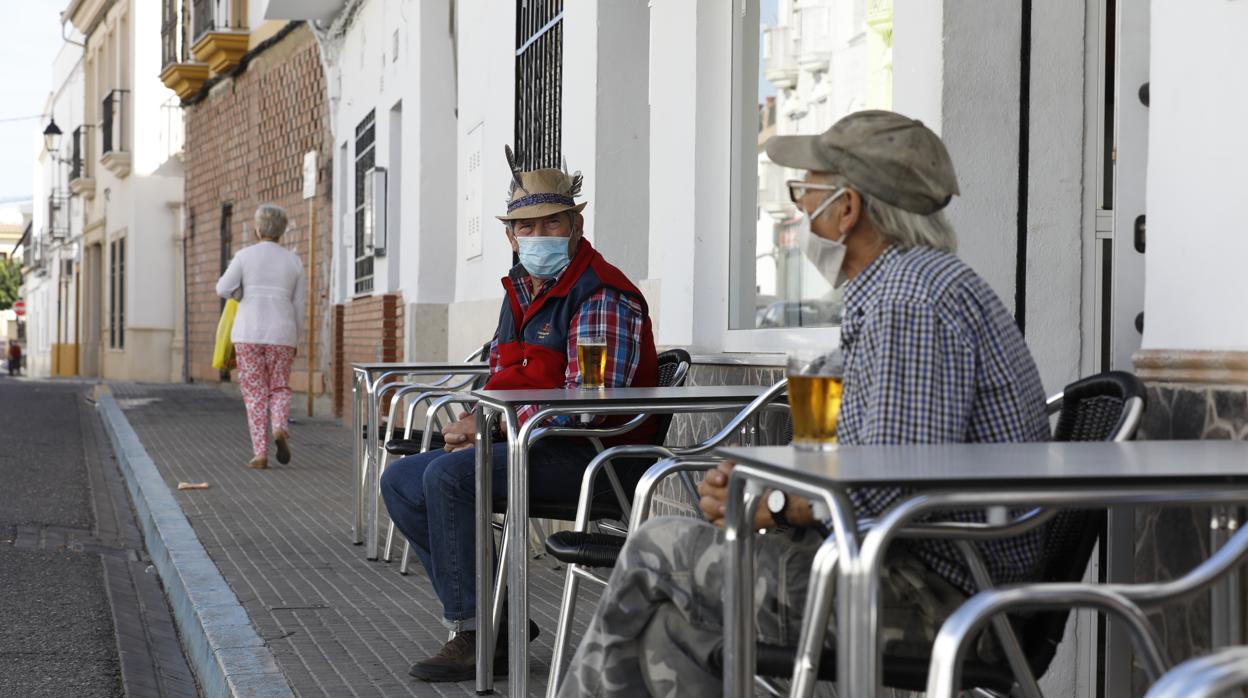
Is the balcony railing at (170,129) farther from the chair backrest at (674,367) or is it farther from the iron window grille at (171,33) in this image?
the chair backrest at (674,367)

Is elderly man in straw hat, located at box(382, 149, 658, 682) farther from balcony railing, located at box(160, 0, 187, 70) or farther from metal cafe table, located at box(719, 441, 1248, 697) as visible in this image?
balcony railing, located at box(160, 0, 187, 70)

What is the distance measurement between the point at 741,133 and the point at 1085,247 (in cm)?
233

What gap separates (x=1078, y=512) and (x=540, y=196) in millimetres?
2753

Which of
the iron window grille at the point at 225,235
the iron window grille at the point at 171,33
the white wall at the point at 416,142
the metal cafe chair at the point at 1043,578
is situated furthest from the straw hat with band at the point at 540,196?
the iron window grille at the point at 171,33

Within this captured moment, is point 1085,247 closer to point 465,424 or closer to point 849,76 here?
point 849,76

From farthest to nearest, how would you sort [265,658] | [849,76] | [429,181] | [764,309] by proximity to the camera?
[429,181]
[764,309]
[849,76]
[265,658]

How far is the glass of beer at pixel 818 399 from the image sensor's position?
105 inches

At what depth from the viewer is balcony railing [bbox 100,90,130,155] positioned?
33.7 m

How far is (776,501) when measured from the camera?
2.72m

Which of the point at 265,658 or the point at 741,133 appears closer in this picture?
the point at 265,658

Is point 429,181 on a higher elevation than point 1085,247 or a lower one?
higher

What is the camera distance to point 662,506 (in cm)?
660

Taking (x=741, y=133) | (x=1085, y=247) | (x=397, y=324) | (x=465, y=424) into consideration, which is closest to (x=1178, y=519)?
(x=1085, y=247)

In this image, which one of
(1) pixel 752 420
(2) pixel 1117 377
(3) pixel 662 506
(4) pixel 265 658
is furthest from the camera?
(3) pixel 662 506
